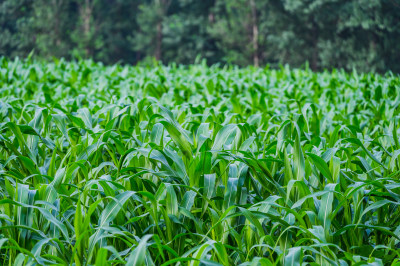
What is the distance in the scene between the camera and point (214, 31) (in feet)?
86.9

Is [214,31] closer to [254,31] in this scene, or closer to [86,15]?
[254,31]

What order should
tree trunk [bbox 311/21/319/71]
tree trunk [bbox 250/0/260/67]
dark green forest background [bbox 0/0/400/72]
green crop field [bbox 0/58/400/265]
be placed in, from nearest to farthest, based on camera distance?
green crop field [bbox 0/58/400/265]
dark green forest background [bbox 0/0/400/72]
tree trunk [bbox 311/21/319/71]
tree trunk [bbox 250/0/260/67]

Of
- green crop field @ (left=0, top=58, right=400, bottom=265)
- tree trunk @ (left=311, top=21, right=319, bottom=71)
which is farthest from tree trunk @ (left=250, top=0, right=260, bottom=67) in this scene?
green crop field @ (left=0, top=58, right=400, bottom=265)

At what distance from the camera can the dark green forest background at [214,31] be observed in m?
21.5

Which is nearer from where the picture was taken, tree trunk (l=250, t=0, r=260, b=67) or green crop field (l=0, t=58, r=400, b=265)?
green crop field (l=0, t=58, r=400, b=265)

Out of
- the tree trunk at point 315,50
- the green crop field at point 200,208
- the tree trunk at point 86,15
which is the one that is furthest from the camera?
the tree trunk at point 86,15

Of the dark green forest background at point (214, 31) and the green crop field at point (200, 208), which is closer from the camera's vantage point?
the green crop field at point (200, 208)

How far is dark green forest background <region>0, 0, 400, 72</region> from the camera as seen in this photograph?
21.5m

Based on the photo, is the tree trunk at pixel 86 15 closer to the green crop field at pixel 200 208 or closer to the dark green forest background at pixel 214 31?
the dark green forest background at pixel 214 31

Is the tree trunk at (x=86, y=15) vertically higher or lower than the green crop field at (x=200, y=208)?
higher

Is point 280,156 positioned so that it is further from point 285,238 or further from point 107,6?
point 107,6

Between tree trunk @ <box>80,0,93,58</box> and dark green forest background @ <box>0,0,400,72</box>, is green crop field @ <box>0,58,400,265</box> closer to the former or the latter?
dark green forest background @ <box>0,0,400,72</box>

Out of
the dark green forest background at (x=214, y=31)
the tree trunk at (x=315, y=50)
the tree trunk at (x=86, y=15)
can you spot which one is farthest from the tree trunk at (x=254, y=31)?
the tree trunk at (x=86, y=15)

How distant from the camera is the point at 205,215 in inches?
57.2
